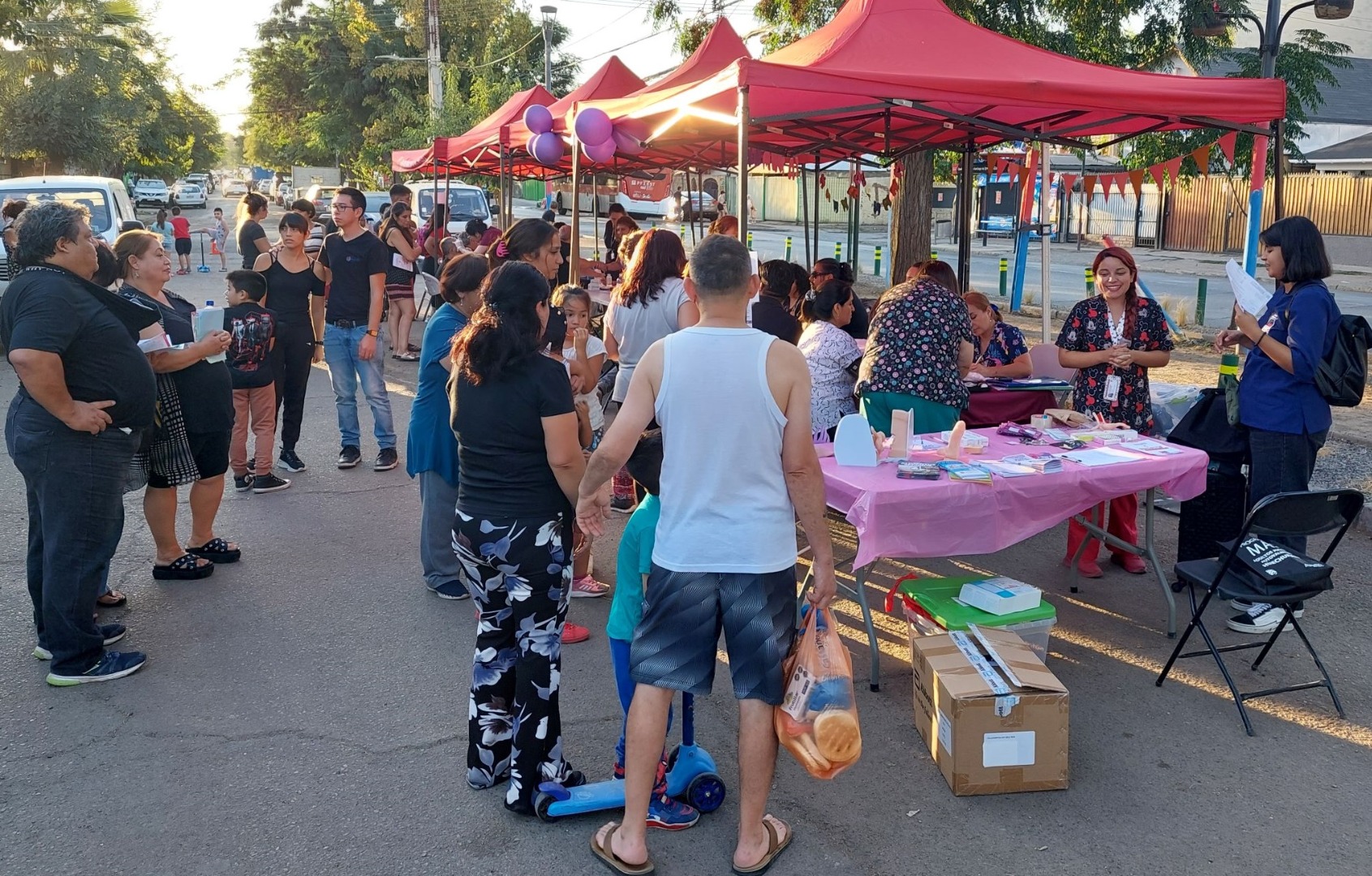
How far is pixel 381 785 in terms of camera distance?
11.2ft

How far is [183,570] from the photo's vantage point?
17.2 ft

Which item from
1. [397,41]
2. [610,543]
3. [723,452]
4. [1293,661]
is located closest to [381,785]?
[723,452]

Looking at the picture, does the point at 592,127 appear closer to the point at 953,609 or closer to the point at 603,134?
the point at 603,134

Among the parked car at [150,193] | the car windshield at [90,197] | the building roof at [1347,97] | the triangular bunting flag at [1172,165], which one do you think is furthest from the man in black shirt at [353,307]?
the parked car at [150,193]

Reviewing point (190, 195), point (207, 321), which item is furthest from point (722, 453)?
point (190, 195)

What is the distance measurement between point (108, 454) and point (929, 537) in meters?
3.24

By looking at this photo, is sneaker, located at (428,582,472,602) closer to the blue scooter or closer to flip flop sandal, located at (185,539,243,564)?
flip flop sandal, located at (185,539,243,564)

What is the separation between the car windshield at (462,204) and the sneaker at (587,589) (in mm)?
15938

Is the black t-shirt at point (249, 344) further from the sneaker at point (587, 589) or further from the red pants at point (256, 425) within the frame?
the sneaker at point (587, 589)

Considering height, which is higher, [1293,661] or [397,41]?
[397,41]

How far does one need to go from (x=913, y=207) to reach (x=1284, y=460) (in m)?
6.81

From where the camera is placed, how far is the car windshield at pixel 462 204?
19.9 meters

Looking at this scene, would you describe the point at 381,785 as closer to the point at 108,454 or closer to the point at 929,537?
the point at 108,454

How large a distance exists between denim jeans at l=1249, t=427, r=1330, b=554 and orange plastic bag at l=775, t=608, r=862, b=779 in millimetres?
2882
